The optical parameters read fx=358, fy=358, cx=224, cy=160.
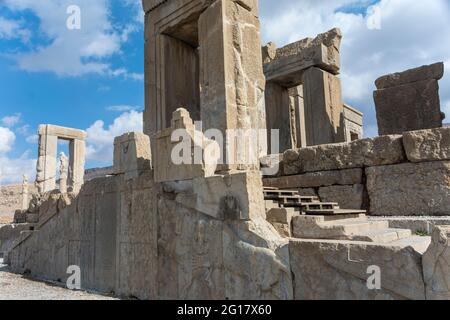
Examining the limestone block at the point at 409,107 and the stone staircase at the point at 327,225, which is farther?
the limestone block at the point at 409,107

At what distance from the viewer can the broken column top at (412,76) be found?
671 cm

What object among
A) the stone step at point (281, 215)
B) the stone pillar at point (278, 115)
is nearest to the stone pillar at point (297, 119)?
the stone pillar at point (278, 115)

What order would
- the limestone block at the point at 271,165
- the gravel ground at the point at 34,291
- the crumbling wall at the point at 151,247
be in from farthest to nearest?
the limestone block at the point at 271,165 → the gravel ground at the point at 34,291 → the crumbling wall at the point at 151,247

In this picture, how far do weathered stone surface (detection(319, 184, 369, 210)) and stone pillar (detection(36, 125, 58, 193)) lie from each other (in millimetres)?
12419

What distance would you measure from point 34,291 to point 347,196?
5223mm

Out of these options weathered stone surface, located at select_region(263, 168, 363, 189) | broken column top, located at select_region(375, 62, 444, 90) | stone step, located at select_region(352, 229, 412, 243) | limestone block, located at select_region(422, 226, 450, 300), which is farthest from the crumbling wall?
broken column top, located at select_region(375, 62, 444, 90)

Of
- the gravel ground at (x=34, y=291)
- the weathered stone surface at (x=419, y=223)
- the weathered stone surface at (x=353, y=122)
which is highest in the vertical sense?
the weathered stone surface at (x=353, y=122)

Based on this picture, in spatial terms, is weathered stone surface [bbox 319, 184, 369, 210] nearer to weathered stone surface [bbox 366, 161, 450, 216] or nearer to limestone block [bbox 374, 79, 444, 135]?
weathered stone surface [bbox 366, 161, 450, 216]

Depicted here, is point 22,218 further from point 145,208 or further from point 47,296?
point 145,208

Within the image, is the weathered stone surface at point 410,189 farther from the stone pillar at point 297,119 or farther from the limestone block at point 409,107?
the stone pillar at point 297,119

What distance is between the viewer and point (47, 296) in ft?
17.9

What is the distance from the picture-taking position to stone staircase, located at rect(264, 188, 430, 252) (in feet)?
10.8

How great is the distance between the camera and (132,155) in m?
5.45

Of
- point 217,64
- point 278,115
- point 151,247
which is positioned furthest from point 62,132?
point 151,247
